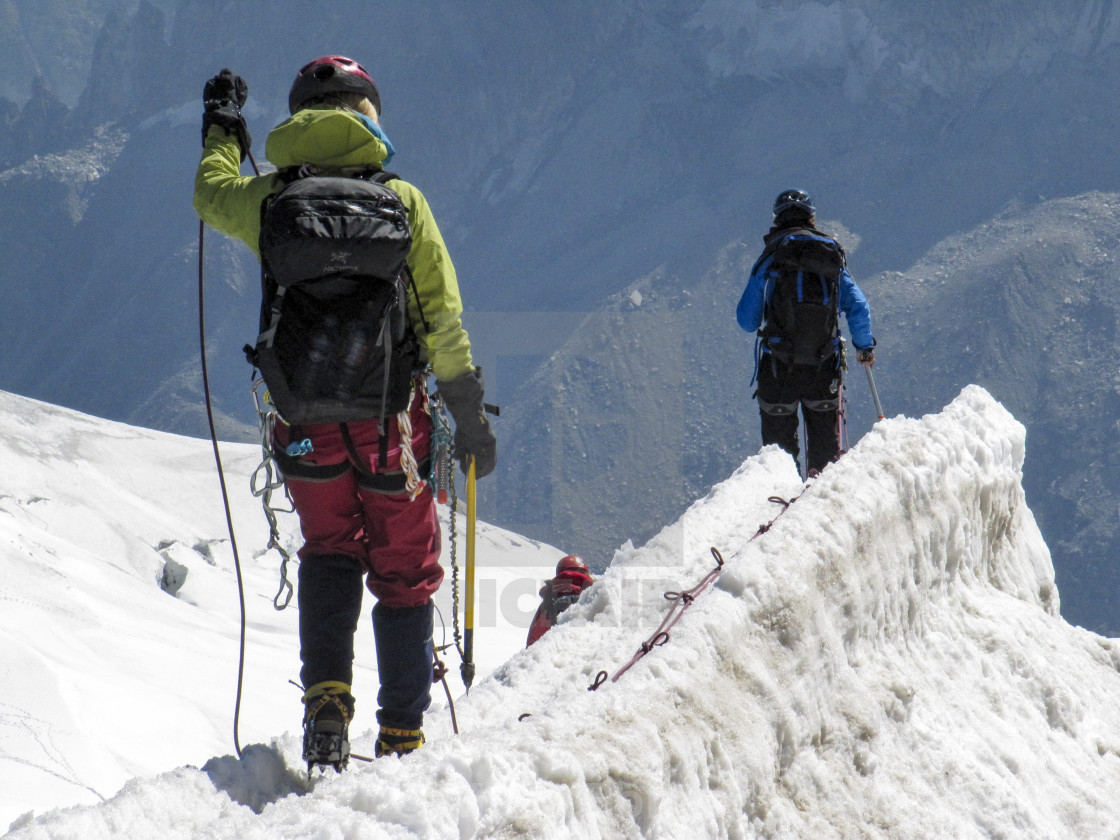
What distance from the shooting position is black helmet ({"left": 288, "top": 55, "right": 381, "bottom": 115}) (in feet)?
8.86

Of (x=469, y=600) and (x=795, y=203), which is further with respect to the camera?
(x=795, y=203)

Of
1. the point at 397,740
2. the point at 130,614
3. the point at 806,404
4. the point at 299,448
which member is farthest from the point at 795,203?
the point at 130,614

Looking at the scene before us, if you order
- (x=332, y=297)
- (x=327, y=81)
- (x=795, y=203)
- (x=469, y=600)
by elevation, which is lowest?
(x=469, y=600)

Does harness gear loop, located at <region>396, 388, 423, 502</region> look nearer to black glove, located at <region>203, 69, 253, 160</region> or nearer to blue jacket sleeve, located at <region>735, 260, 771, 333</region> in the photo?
black glove, located at <region>203, 69, 253, 160</region>

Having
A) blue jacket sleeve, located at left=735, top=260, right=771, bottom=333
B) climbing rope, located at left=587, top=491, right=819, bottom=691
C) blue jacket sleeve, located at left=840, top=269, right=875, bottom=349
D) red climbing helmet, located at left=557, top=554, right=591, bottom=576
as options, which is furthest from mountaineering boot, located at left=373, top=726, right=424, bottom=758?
blue jacket sleeve, located at left=840, top=269, right=875, bottom=349

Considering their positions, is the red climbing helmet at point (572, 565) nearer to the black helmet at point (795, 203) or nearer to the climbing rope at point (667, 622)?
the black helmet at point (795, 203)

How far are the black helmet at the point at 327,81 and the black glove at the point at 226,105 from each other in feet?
0.73

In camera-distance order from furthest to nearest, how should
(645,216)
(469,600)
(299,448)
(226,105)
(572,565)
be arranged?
(645,216) → (572,565) → (469,600) → (226,105) → (299,448)

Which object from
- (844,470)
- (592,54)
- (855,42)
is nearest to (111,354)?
(592,54)

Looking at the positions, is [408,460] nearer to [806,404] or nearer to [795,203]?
[806,404]

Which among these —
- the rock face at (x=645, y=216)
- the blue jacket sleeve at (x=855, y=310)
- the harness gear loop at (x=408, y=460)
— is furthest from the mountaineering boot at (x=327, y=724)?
the rock face at (x=645, y=216)

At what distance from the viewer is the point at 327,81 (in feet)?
8.85

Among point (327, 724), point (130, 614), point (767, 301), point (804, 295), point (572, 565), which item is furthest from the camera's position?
point (130, 614)

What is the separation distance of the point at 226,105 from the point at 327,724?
1876 millimetres
